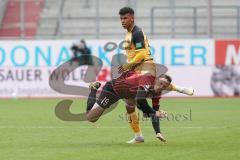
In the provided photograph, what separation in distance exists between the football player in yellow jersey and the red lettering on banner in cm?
1504

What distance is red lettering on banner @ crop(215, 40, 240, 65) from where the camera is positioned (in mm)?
28484

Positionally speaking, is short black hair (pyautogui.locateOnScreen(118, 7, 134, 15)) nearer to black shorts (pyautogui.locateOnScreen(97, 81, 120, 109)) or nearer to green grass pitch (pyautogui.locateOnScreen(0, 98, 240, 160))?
black shorts (pyautogui.locateOnScreen(97, 81, 120, 109))

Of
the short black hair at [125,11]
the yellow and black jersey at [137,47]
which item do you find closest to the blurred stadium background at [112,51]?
the yellow and black jersey at [137,47]

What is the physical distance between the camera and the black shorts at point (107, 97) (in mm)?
13375

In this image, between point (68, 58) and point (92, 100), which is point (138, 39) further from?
point (68, 58)

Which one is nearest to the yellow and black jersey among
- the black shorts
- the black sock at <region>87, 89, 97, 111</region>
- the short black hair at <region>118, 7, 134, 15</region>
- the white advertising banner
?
the short black hair at <region>118, 7, 134, 15</region>

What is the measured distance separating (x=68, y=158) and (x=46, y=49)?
18.3 m

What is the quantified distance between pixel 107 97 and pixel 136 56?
831mm

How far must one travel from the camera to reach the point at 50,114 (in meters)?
21.0

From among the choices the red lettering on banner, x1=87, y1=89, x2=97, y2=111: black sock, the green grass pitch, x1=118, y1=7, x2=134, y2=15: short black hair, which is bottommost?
the green grass pitch

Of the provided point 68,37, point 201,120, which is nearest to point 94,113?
point 201,120

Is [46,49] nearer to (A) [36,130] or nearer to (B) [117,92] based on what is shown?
(A) [36,130]

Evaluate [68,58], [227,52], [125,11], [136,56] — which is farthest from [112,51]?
[125,11]

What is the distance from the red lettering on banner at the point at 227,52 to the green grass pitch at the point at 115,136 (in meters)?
5.25
